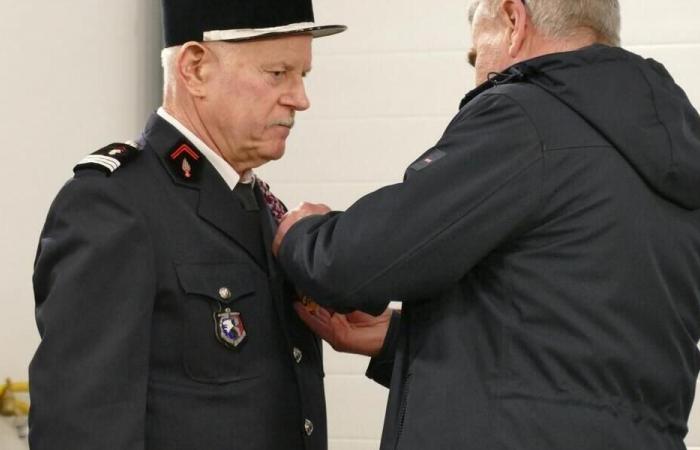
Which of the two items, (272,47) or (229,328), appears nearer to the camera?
(229,328)

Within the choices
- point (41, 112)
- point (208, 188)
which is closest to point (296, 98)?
point (208, 188)

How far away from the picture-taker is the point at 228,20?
184 centimetres

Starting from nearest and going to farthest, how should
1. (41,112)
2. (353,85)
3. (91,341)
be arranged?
1. (91,341)
2. (41,112)
3. (353,85)

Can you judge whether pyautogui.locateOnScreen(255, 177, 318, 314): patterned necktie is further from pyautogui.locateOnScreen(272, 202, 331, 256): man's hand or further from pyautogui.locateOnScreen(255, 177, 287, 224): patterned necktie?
pyautogui.locateOnScreen(272, 202, 331, 256): man's hand

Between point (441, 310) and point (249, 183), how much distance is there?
0.44 meters

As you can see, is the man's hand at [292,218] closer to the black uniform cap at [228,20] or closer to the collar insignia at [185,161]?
the collar insignia at [185,161]

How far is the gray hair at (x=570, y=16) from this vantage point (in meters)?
1.76

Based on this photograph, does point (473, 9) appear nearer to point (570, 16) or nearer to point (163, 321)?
point (570, 16)

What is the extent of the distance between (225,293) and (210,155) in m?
0.24

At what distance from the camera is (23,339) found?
9.16 feet

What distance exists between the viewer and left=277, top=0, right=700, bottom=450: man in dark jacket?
164cm

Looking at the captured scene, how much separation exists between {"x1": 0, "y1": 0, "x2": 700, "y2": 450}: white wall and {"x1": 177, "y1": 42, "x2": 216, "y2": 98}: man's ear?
1220mm

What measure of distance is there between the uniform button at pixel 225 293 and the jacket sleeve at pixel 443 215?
172mm

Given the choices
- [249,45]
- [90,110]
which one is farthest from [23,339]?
[249,45]
